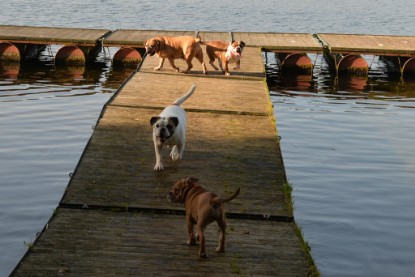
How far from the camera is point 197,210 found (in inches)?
300

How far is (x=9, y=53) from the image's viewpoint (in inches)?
1051

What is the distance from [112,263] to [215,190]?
9.27 ft

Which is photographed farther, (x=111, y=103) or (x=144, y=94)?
(x=144, y=94)

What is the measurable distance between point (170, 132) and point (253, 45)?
1615cm

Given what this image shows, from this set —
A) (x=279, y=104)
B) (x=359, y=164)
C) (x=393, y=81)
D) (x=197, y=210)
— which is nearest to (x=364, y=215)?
(x=359, y=164)

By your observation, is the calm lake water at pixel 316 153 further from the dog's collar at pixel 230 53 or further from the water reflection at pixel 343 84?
the dog's collar at pixel 230 53

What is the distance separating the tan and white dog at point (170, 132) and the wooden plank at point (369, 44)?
15250 millimetres

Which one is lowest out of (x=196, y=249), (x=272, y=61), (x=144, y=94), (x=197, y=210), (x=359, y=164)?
(x=272, y=61)

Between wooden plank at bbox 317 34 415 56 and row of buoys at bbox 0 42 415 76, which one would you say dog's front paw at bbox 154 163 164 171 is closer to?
wooden plank at bbox 317 34 415 56

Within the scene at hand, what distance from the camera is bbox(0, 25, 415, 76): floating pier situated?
25625mm

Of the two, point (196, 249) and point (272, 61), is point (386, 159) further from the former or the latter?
point (272, 61)

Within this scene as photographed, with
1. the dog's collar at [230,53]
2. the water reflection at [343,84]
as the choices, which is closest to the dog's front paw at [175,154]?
the dog's collar at [230,53]

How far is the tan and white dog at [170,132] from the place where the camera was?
10.3m

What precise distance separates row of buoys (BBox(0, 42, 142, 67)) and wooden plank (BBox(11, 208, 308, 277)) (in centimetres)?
1766
